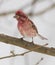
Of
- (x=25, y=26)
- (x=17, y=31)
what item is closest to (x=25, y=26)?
(x=25, y=26)

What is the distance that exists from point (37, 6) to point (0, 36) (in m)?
0.82

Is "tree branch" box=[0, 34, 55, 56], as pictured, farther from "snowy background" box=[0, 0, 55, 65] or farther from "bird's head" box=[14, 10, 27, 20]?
"snowy background" box=[0, 0, 55, 65]

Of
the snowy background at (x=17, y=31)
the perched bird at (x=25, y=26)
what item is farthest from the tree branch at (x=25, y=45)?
the snowy background at (x=17, y=31)

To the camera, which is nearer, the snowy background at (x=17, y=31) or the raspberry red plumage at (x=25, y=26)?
the raspberry red plumage at (x=25, y=26)

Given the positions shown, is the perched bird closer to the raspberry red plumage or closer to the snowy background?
the raspberry red plumage

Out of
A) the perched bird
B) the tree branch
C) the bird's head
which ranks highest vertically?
the bird's head

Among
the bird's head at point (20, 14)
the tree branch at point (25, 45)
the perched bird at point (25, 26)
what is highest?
the bird's head at point (20, 14)

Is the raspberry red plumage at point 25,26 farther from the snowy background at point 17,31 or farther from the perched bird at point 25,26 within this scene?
the snowy background at point 17,31

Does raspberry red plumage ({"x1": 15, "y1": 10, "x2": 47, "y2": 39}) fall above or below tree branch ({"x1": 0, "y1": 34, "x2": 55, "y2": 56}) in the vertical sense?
above

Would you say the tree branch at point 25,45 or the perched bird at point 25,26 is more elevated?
the perched bird at point 25,26

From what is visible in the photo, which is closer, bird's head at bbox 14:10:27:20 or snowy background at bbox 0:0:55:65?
bird's head at bbox 14:10:27:20

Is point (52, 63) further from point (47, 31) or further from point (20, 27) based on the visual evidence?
point (20, 27)

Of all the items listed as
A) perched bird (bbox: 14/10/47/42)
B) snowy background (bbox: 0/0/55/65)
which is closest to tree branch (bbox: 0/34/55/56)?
perched bird (bbox: 14/10/47/42)

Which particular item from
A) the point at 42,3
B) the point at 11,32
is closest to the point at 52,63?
the point at 11,32
